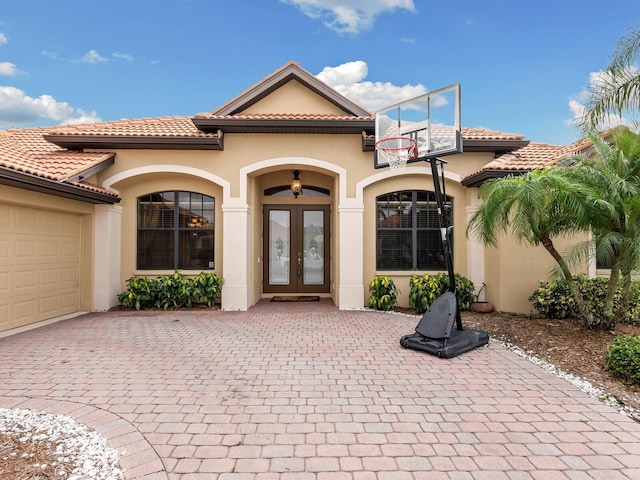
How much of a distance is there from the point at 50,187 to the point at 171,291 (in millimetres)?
3552

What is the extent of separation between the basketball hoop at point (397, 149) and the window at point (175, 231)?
5207 millimetres

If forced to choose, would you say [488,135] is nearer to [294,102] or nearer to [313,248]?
[294,102]

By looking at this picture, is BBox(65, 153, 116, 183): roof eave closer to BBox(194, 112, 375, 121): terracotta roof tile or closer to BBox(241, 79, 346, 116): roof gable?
BBox(194, 112, 375, 121): terracotta roof tile

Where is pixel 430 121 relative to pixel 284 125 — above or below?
below

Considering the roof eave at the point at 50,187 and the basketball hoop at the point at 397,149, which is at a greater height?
the basketball hoop at the point at 397,149

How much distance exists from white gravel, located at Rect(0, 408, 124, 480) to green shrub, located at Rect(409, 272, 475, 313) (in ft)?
23.1

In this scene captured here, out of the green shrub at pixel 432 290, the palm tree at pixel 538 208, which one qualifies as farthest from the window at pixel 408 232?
the palm tree at pixel 538 208

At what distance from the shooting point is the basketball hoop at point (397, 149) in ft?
20.9

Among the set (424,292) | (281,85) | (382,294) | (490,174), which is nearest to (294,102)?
(281,85)

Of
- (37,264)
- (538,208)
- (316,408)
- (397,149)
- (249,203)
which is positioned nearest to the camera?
(316,408)

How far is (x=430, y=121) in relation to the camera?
6168 mm

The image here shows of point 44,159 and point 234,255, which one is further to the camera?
point 234,255

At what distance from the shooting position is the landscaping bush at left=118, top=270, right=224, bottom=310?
28.7 feet

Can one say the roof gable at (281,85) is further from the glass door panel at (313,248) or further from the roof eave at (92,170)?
the glass door panel at (313,248)
